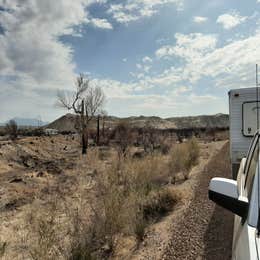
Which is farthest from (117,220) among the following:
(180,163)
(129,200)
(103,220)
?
(180,163)

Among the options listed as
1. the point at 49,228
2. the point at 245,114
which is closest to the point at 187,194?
the point at 245,114

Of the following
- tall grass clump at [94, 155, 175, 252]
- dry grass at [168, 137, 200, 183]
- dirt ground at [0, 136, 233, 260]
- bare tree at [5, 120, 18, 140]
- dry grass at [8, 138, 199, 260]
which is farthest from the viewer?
bare tree at [5, 120, 18, 140]

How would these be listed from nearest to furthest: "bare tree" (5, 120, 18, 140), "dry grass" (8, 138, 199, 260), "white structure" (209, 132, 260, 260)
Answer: "white structure" (209, 132, 260, 260) < "dry grass" (8, 138, 199, 260) < "bare tree" (5, 120, 18, 140)

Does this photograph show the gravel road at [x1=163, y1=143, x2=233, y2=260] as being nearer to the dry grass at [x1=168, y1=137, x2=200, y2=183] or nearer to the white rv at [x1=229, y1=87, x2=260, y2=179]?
the white rv at [x1=229, y1=87, x2=260, y2=179]

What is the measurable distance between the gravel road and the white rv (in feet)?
4.71

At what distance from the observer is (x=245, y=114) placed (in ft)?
24.7

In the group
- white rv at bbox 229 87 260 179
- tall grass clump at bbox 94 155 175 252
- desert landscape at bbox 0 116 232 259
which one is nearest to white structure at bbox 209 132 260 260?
desert landscape at bbox 0 116 232 259

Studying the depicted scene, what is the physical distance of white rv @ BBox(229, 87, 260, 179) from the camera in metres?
7.44

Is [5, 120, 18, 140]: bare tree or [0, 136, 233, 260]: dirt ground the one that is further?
[5, 120, 18, 140]: bare tree

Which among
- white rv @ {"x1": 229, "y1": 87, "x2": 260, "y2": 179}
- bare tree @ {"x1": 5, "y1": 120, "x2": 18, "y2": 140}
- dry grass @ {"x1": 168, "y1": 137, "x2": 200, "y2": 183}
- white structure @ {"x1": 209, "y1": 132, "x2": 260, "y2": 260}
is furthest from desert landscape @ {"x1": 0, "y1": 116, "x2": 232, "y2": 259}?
bare tree @ {"x1": 5, "y1": 120, "x2": 18, "y2": 140}

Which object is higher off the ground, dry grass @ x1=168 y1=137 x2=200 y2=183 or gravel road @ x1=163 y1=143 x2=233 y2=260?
dry grass @ x1=168 y1=137 x2=200 y2=183

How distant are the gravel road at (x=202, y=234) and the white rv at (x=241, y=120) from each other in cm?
143

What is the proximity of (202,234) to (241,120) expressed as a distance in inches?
126

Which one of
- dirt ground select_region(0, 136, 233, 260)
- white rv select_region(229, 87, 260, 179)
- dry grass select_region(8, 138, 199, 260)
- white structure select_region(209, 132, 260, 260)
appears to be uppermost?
white rv select_region(229, 87, 260, 179)
